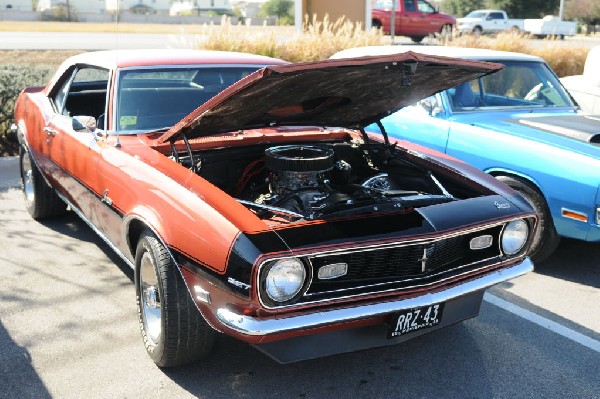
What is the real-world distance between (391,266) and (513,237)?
33.3 inches

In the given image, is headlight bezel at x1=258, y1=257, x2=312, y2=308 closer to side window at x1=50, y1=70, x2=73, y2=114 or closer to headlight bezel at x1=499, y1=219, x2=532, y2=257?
headlight bezel at x1=499, y1=219, x2=532, y2=257

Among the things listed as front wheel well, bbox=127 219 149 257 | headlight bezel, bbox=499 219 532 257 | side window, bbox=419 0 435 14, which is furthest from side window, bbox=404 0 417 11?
front wheel well, bbox=127 219 149 257

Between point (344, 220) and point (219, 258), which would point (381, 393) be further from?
point (219, 258)

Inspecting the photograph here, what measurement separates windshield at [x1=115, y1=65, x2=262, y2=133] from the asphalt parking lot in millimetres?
1131

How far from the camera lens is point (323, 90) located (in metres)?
3.49

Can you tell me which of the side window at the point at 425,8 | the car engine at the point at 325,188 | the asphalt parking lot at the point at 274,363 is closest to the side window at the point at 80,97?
the asphalt parking lot at the point at 274,363

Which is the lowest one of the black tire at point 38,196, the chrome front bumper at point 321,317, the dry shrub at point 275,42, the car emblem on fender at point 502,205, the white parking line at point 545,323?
the white parking line at point 545,323

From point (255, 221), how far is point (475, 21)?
3882 cm

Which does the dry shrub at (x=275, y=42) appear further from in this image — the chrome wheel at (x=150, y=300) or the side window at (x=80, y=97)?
the chrome wheel at (x=150, y=300)

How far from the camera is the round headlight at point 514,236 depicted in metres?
3.38

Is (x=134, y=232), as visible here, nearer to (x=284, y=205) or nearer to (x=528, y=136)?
(x=284, y=205)

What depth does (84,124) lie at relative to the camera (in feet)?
13.1

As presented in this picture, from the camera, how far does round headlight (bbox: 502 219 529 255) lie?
3383mm

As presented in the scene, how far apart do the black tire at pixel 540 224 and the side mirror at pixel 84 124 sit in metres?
3.00
